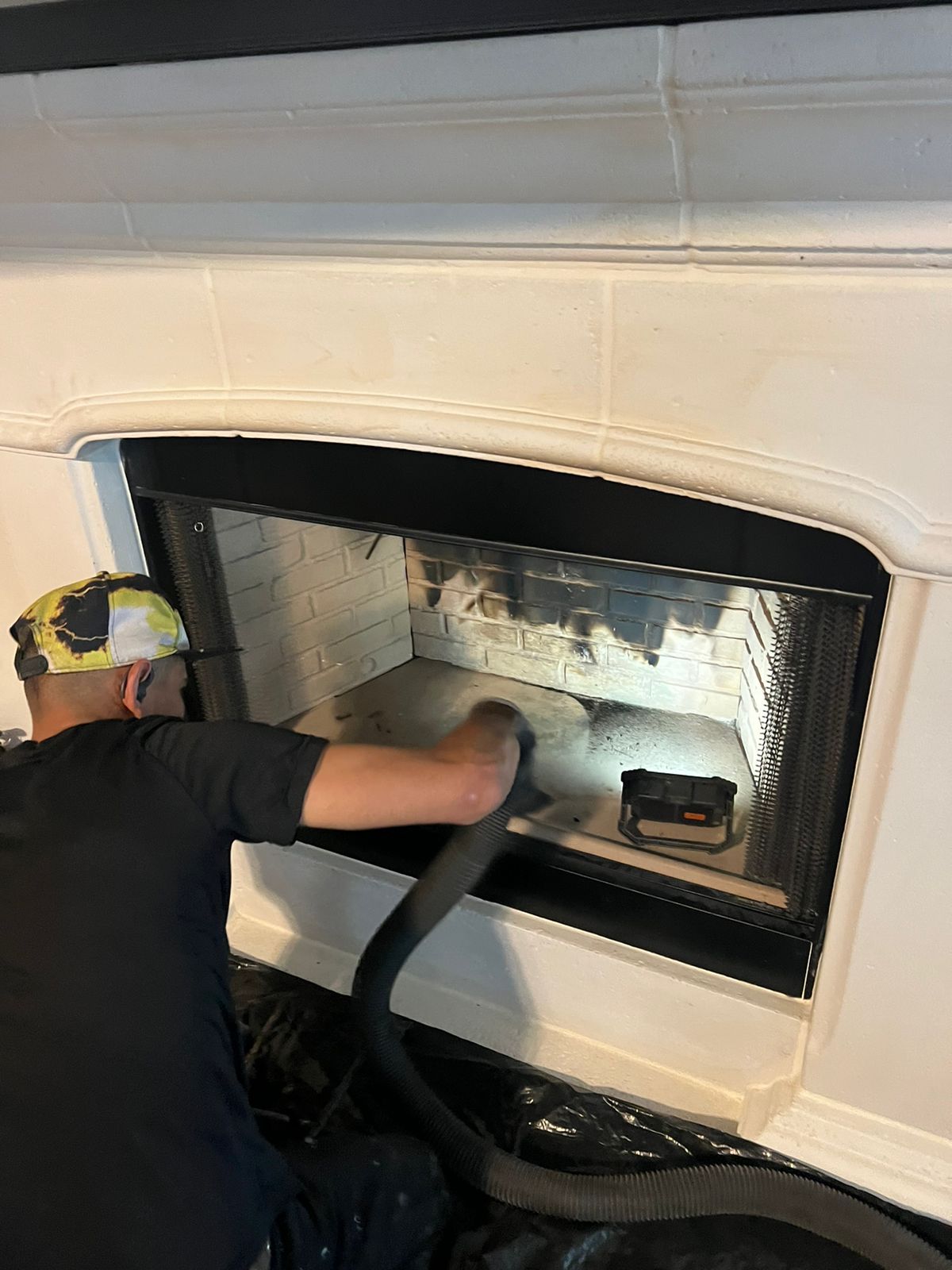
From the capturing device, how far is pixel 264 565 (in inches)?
66.6

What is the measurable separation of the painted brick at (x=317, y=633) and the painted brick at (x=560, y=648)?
15.1 inches

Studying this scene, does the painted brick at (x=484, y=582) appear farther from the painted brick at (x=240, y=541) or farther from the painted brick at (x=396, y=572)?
the painted brick at (x=240, y=541)

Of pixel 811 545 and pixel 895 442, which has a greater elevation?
→ pixel 895 442

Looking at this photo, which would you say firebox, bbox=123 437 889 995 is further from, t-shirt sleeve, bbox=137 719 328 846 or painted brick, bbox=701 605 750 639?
t-shirt sleeve, bbox=137 719 328 846

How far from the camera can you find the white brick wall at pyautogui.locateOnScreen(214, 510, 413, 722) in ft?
5.48

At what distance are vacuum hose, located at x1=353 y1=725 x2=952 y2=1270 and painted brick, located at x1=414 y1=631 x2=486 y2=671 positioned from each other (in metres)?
0.52

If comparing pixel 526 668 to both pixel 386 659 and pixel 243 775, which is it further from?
pixel 243 775

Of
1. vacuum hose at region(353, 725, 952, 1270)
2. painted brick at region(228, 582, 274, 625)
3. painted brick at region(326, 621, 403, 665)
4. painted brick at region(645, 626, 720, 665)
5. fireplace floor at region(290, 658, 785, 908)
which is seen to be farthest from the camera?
painted brick at region(326, 621, 403, 665)

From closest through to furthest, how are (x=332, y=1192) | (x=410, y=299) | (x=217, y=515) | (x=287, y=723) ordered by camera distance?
(x=410, y=299), (x=332, y=1192), (x=217, y=515), (x=287, y=723)

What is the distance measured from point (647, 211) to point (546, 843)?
40.4 inches

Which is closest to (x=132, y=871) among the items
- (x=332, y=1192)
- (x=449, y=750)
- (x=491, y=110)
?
(x=449, y=750)

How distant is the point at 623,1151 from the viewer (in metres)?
1.46

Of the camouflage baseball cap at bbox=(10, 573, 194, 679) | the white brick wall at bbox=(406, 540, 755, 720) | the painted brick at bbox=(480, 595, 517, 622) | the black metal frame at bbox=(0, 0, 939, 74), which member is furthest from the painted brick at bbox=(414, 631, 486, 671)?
the black metal frame at bbox=(0, 0, 939, 74)

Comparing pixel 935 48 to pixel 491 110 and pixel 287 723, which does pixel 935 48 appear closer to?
pixel 491 110
